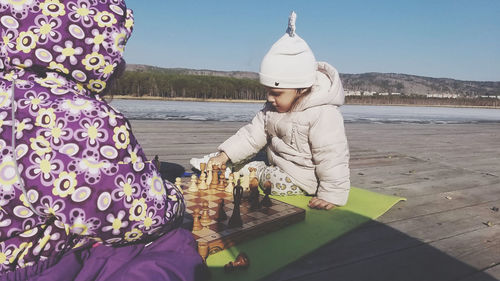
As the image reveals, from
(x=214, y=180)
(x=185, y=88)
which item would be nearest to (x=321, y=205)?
(x=214, y=180)

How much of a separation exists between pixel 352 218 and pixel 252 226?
0.80 metres

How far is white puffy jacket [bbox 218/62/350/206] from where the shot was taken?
9.16 feet

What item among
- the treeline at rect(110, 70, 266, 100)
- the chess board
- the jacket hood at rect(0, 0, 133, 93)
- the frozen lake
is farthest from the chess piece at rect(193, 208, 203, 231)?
the treeline at rect(110, 70, 266, 100)

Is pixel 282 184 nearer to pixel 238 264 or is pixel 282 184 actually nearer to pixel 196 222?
pixel 196 222

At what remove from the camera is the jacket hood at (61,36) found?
1.08 metres

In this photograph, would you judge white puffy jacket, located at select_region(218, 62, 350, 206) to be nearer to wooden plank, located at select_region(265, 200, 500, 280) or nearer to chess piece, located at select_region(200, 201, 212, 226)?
wooden plank, located at select_region(265, 200, 500, 280)

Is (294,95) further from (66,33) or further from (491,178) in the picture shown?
(491,178)

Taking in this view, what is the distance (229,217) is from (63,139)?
4.33 ft

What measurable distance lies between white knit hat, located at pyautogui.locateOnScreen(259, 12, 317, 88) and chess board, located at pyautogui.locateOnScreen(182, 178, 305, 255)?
0.91 meters

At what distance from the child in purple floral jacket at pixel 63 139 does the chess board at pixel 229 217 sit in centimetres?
76

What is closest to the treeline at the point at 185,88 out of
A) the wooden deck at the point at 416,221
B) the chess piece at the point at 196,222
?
the wooden deck at the point at 416,221

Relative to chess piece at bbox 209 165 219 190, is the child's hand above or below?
below

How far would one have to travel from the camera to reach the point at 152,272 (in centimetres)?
118

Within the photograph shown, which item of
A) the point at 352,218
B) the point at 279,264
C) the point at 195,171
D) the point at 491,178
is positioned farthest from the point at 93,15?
the point at 491,178
